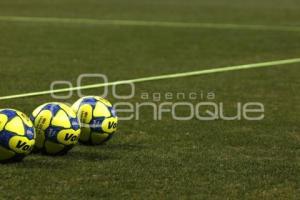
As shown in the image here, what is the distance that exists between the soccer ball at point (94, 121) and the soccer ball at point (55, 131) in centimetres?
60

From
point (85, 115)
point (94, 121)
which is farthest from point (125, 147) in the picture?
point (85, 115)

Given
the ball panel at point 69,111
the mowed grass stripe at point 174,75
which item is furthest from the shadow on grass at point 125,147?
the mowed grass stripe at point 174,75

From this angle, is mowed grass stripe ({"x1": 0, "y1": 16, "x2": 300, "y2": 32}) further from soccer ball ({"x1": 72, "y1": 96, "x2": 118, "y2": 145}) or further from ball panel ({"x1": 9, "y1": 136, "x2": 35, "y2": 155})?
ball panel ({"x1": 9, "y1": 136, "x2": 35, "y2": 155})

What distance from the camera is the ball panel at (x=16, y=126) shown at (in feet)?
28.2

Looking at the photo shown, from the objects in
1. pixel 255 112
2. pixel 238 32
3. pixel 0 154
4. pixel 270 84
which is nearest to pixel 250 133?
pixel 255 112

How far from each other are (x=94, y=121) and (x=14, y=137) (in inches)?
59.0

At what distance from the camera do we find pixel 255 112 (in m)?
13.1

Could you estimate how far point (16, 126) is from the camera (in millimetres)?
8641

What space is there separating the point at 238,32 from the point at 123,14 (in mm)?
8172

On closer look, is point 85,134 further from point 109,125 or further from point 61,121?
point 61,121

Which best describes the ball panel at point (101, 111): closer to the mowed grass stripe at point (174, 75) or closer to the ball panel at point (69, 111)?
the ball panel at point (69, 111)
